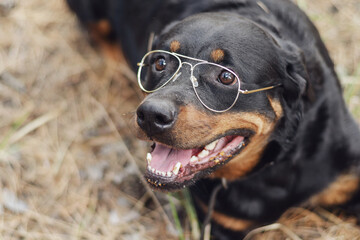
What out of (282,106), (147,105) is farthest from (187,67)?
(282,106)

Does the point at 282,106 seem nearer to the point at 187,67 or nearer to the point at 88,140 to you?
the point at 187,67

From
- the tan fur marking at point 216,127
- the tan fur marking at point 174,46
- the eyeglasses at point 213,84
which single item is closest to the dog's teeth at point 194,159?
the tan fur marking at point 216,127

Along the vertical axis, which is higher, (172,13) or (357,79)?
(172,13)

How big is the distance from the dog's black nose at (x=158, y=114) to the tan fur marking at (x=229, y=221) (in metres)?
0.91

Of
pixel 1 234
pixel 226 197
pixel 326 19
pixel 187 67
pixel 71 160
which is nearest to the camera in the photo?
pixel 187 67

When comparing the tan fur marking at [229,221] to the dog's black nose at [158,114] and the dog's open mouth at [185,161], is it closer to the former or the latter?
the dog's open mouth at [185,161]

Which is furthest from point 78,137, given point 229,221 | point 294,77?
point 294,77

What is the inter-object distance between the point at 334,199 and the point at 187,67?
51.9 inches

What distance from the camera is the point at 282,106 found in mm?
2371

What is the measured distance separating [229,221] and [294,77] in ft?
3.21

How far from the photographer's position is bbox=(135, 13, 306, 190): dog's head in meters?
2.09

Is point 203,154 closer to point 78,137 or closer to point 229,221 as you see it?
point 229,221

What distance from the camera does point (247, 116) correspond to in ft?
7.28

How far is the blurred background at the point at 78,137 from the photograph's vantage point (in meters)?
3.02
